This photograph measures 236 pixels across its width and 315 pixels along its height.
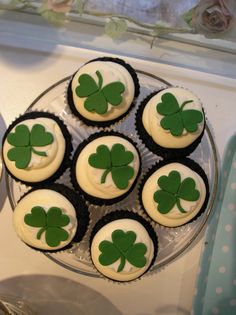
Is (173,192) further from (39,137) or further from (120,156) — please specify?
(39,137)

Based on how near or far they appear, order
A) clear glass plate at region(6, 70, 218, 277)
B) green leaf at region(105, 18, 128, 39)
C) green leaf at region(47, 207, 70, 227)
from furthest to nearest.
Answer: green leaf at region(105, 18, 128, 39)
clear glass plate at region(6, 70, 218, 277)
green leaf at region(47, 207, 70, 227)

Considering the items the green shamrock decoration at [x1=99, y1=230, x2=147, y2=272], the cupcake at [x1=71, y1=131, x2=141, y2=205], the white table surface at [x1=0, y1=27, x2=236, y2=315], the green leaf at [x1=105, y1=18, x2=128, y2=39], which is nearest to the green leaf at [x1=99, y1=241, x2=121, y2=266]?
the green shamrock decoration at [x1=99, y1=230, x2=147, y2=272]

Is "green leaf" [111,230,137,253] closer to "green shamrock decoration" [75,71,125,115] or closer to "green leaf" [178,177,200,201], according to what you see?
"green leaf" [178,177,200,201]

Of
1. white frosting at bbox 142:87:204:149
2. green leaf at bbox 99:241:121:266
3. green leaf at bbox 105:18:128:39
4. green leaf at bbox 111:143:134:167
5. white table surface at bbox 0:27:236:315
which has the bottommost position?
white table surface at bbox 0:27:236:315

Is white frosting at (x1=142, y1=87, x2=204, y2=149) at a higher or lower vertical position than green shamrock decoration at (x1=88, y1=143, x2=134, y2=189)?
higher

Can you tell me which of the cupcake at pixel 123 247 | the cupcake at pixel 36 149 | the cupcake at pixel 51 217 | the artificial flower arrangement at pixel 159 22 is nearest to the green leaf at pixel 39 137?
the cupcake at pixel 36 149

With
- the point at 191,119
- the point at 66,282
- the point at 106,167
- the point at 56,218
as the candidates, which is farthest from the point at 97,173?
the point at 66,282

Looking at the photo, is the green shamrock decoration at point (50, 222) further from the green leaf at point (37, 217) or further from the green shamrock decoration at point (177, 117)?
the green shamrock decoration at point (177, 117)
